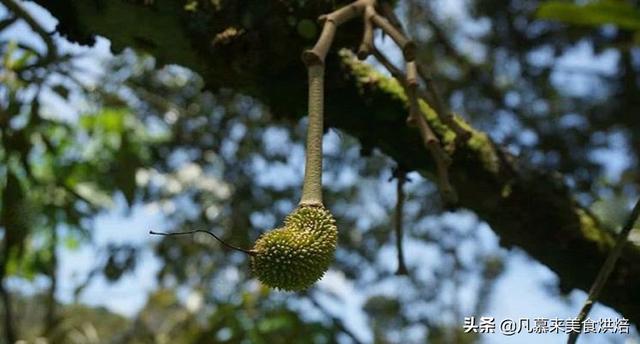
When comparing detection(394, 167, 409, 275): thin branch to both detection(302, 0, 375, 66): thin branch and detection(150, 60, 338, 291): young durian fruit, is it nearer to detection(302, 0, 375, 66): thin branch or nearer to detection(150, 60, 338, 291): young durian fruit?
detection(302, 0, 375, 66): thin branch

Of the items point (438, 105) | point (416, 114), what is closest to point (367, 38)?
point (416, 114)

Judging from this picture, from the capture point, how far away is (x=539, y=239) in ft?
6.77

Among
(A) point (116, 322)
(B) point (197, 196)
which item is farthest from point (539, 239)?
(A) point (116, 322)

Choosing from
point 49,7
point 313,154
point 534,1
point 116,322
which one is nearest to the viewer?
point 313,154

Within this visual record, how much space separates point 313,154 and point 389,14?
0.75m

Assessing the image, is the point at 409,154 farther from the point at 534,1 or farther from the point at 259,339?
the point at 534,1

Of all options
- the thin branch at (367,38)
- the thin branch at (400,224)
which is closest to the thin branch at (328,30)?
the thin branch at (367,38)

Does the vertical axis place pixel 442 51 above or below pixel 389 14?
above

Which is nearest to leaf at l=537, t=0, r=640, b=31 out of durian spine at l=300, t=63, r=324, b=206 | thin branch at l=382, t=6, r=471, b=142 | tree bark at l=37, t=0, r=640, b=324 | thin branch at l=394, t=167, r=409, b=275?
durian spine at l=300, t=63, r=324, b=206

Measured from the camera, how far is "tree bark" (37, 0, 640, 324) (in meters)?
1.72

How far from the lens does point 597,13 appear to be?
750mm

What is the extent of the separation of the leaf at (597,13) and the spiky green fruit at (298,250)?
49 centimetres

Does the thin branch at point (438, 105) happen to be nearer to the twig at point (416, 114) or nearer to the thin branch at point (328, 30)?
the twig at point (416, 114)

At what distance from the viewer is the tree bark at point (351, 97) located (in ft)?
5.64
